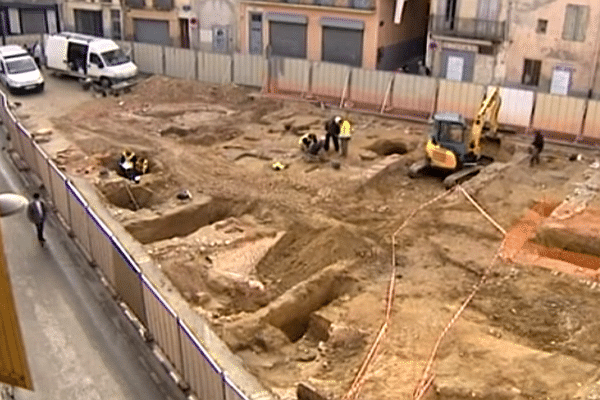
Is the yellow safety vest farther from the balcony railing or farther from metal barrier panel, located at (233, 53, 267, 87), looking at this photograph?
the balcony railing

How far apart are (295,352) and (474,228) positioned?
7841mm

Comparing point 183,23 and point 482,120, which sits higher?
point 183,23

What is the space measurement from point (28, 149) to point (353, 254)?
462 inches

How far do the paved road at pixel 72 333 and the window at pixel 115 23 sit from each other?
26.2 meters

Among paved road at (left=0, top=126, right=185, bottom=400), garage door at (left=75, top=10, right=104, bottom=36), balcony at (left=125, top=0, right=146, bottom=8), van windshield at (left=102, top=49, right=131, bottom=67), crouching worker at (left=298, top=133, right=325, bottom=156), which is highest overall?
balcony at (left=125, top=0, right=146, bottom=8)

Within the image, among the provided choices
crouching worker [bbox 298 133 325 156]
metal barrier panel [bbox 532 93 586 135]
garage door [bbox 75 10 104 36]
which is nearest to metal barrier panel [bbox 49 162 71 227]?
crouching worker [bbox 298 133 325 156]

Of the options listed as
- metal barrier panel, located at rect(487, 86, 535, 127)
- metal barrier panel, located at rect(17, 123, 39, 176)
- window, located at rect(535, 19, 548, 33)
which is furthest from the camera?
window, located at rect(535, 19, 548, 33)

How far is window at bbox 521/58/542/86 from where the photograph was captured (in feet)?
114

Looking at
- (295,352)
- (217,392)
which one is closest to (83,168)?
(295,352)

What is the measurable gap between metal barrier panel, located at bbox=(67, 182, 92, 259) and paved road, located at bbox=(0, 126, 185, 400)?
35 cm

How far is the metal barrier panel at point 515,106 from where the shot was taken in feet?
102

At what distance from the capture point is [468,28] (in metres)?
35.7

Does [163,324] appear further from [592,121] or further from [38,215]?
[592,121]

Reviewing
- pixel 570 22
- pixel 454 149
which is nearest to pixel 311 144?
pixel 454 149
